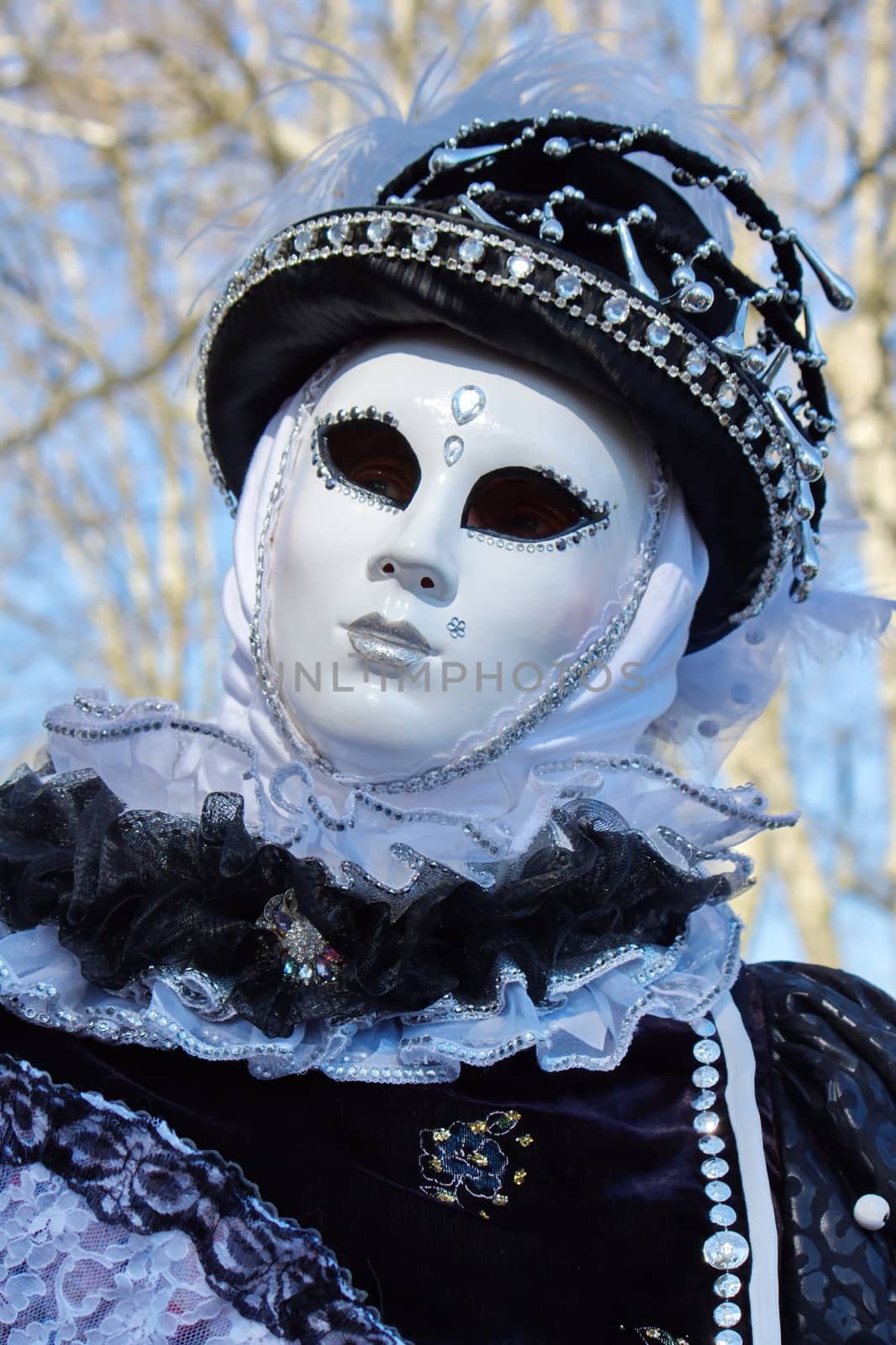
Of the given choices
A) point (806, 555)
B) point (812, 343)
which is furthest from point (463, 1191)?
point (812, 343)

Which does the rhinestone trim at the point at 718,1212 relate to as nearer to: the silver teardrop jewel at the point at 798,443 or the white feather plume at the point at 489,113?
the silver teardrop jewel at the point at 798,443

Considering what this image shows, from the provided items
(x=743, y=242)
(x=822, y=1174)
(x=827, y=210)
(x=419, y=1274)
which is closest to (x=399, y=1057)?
(x=419, y=1274)

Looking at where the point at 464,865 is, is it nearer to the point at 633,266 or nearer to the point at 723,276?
the point at 633,266

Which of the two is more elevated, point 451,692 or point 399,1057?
point 451,692

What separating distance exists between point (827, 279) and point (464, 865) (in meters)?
0.94

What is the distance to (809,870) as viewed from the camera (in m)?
5.72

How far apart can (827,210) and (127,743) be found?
5503mm

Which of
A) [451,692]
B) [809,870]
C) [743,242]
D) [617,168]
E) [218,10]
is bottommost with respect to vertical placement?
[809,870]

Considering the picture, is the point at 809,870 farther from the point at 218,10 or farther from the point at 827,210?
the point at 218,10

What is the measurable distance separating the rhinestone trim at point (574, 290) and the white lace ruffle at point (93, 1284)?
103 cm
